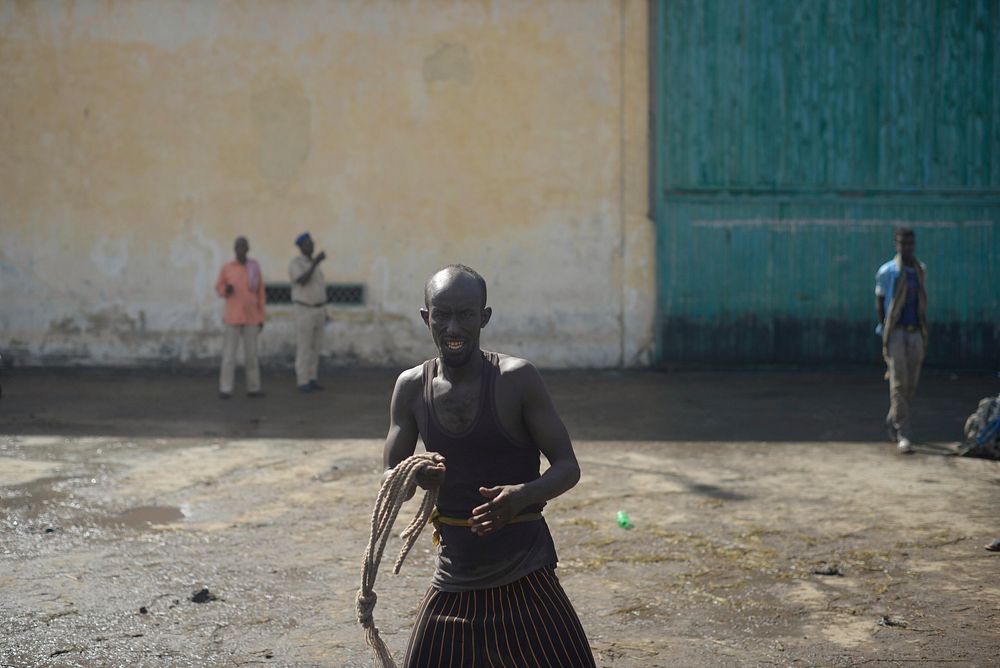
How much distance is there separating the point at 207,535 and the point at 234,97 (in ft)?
28.6

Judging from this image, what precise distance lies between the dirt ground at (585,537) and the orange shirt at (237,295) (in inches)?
40.5

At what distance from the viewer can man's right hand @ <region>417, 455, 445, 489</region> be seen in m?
3.54

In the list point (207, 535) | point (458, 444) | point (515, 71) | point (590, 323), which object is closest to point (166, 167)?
point (515, 71)

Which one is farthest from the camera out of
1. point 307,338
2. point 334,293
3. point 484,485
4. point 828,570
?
point 334,293

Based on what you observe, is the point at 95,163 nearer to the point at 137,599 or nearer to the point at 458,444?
the point at 137,599

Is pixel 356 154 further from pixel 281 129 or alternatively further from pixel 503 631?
pixel 503 631

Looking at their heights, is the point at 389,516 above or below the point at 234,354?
above

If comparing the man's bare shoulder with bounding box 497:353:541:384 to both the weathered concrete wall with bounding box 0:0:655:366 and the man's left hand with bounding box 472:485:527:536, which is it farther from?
the weathered concrete wall with bounding box 0:0:655:366

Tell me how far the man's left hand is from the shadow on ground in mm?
6977

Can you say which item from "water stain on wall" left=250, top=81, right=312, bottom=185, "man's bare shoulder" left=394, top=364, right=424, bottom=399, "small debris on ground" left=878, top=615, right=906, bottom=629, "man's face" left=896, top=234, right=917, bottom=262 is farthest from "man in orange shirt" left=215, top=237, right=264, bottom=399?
"man's bare shoulder" left=394, top=364, right=424, bottom=399

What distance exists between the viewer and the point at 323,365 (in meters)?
14.9

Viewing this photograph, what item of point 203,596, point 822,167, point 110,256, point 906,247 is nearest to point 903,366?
point 906,247

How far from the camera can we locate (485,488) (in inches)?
140

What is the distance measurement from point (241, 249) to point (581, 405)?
3.94m
